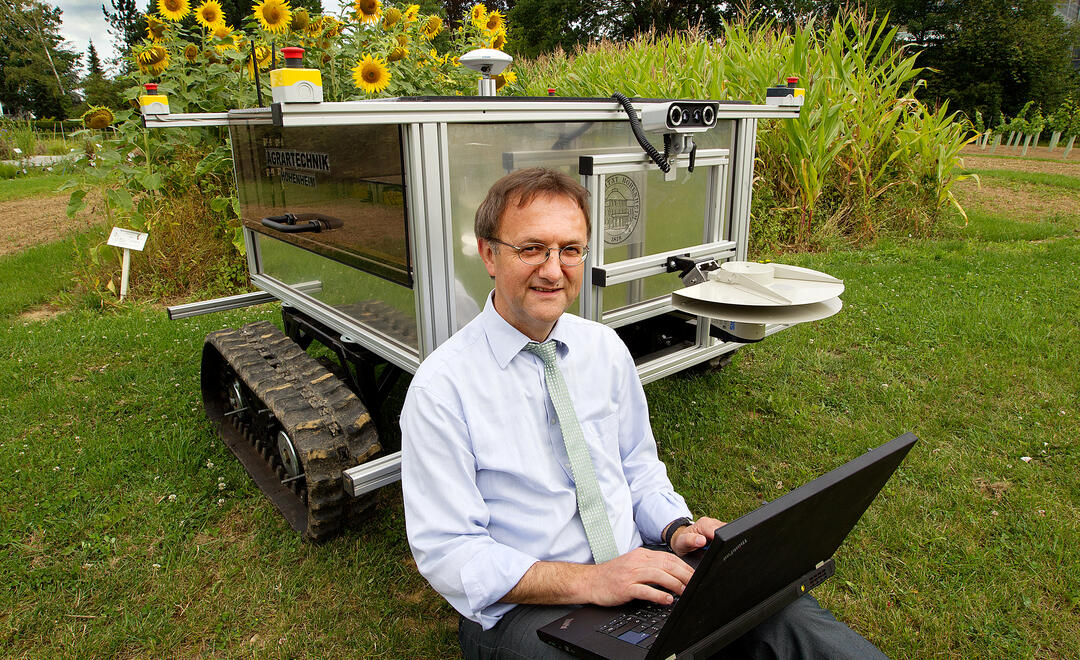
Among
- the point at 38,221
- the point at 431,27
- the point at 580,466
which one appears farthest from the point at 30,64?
the point at 580,466

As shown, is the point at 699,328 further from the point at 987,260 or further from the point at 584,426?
the point at 987,260

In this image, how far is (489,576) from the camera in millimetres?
1630

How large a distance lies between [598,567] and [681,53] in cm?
822

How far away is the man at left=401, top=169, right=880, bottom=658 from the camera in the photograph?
167 cm

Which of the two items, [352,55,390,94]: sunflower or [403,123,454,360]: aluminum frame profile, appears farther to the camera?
[352,55,390,94]: sunflower

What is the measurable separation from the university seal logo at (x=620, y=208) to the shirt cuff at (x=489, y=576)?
1.64 meters

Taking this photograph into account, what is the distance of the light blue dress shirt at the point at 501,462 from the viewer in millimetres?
1669

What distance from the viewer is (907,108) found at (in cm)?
808

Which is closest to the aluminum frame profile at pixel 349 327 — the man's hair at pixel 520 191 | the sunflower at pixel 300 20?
the man's hair at pixel 520 191

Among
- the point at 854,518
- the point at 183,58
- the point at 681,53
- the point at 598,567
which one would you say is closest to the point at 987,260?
the point at 681,53

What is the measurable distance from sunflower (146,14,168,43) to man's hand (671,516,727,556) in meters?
5.66

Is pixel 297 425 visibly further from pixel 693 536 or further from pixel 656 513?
pixel 693 536

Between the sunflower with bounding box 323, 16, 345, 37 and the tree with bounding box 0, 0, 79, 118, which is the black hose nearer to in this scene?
the sunflower with bounding box 323, 16, 345, 37

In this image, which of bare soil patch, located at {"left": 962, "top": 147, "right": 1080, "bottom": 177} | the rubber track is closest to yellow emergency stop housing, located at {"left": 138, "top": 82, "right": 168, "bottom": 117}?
the rubber track
